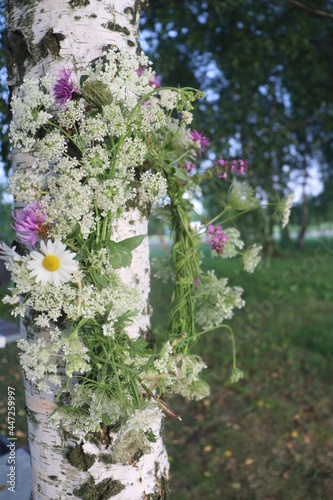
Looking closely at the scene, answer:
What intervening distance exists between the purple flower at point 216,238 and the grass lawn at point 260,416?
0.40m

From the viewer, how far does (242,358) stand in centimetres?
468

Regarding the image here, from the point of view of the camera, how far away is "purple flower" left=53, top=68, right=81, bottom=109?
3.18 feet

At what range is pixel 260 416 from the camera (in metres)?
3.59

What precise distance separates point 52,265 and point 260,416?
10.6 feet

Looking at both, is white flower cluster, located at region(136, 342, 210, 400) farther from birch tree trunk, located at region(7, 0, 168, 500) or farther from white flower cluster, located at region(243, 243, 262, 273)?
white flower cluster, located at region(243, 243, 262, 273)

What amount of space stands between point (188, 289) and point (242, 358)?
11.9 ft

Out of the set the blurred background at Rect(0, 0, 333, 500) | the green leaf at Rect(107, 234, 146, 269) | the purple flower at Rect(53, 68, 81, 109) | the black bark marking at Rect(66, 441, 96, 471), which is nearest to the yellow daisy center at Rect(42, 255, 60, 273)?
the green leaf at Rect(107, 234, 146, 269)

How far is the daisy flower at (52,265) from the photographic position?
34.7 inches

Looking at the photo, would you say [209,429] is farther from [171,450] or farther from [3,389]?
[3,389]

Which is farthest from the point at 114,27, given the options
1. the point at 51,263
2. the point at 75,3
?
the point at 51,263

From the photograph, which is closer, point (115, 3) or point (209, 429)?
point (115, 3)

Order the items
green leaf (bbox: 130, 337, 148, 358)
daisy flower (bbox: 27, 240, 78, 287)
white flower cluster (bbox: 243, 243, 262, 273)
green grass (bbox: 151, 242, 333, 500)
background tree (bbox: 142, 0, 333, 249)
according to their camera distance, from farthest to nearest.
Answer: background tree (bbox: 142, 0, 333, 249) < green grass (bbox: 151, 242, 333, 500) < white flower cluster (bbox: 243, 243, 262, 273) < green leaf (bbox: 130, 337, 148, 358) < daisy flower (bbox: 27, 240, 78, 287)

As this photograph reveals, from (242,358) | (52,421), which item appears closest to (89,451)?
(52,421)

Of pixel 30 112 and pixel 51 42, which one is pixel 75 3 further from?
pixel 30 112
